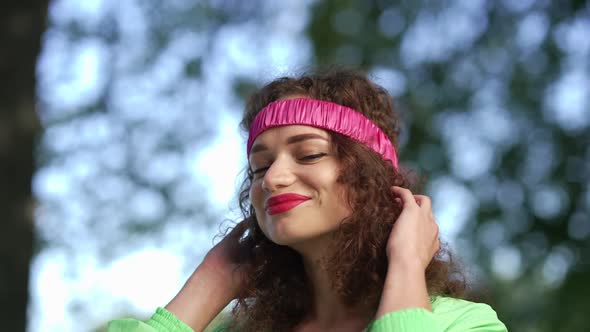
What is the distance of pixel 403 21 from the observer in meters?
9.36

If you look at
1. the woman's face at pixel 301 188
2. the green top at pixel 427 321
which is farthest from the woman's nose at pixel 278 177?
the green top at pixel 427 321

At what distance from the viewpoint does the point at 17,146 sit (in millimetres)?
4859

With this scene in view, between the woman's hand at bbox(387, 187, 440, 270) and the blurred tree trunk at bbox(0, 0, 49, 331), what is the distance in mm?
3018

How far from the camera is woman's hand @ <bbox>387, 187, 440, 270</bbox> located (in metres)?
2.28

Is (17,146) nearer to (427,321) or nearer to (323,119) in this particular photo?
(323,119)

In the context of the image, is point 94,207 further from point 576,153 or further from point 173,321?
point 173,321

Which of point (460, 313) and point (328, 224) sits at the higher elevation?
point (328, 224)

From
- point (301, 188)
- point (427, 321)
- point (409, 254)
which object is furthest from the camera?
point (301, 188)

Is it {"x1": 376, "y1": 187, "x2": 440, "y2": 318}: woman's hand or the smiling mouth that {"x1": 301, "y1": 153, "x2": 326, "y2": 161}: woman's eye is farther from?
{"x1": 376, "y1": 187, "x2": 440, "y2": 318}: woman's hand

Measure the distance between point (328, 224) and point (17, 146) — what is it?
3.06 metres

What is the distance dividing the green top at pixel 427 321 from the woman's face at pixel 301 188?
382 millimetres

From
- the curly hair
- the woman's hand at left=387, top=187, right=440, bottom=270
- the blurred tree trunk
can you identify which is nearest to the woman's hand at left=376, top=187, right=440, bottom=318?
the woman's hand at left=387, top=187, right=440, bottom=270

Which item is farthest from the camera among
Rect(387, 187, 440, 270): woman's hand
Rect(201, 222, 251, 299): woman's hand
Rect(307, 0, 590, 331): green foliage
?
Rect(307, 0, 590, 331): green foliage

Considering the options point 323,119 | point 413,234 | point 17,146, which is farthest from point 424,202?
point 17,146
